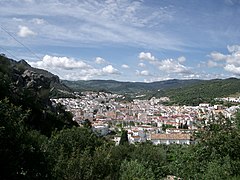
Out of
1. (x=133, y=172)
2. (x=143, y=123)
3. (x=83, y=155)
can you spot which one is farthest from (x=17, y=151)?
(x=143, y=123)

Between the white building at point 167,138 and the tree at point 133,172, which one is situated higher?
the tree at point 133,172

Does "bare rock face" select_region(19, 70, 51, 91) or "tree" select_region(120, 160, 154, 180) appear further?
"bare rock face" select_region(19, 70, 51, 91)

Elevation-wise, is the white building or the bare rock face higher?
the bare rock face

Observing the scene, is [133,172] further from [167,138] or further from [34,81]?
[167,138]

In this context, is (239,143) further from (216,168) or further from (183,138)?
(183,138)

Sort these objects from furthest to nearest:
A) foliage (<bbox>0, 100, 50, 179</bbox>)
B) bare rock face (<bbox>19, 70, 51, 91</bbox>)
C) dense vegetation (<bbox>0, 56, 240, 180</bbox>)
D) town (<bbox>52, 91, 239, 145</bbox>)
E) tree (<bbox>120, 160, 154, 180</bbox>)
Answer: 1. town (<bbox>52, 91, 239, 145</bbox>)
2. bare rock face (<bbox>19, 70, 51, 91</bbox>)
3. tree (<bbox>120, 160, 154, 180</bbox>)
4. dense vegetation (<bbox>0, 56, 240, 180</bbox>)
5. foliage (<bbox>0, 100, 50, 179</bbox>)

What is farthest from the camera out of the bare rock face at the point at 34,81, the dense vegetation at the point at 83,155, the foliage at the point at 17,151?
the bare rock face at the point at 34,81

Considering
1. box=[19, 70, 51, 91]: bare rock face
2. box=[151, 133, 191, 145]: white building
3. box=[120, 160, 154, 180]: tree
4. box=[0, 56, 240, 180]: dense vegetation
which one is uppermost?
box=[19, 70, 51, 91]: bare rock face

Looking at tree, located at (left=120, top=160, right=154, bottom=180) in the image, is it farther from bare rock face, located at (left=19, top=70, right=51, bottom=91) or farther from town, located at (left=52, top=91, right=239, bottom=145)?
bare rock face, located at (left=19, top=70, right=51, bottom=91)

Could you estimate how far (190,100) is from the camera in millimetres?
191750

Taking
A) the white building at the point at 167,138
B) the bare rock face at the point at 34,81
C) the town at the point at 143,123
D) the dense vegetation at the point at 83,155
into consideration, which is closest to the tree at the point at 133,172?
the dense vegetation at the point at 83,155

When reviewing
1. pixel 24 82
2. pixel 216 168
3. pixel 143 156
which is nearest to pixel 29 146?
pixel 216 168

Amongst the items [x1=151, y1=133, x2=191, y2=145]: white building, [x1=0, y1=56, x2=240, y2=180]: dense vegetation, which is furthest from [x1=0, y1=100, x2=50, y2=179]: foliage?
[x1=151, y1=133, x2=191, y2=145]: white building

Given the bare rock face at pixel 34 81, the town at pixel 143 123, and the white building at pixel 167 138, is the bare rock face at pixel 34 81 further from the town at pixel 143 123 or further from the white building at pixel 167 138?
the white building at pixel 167 138
